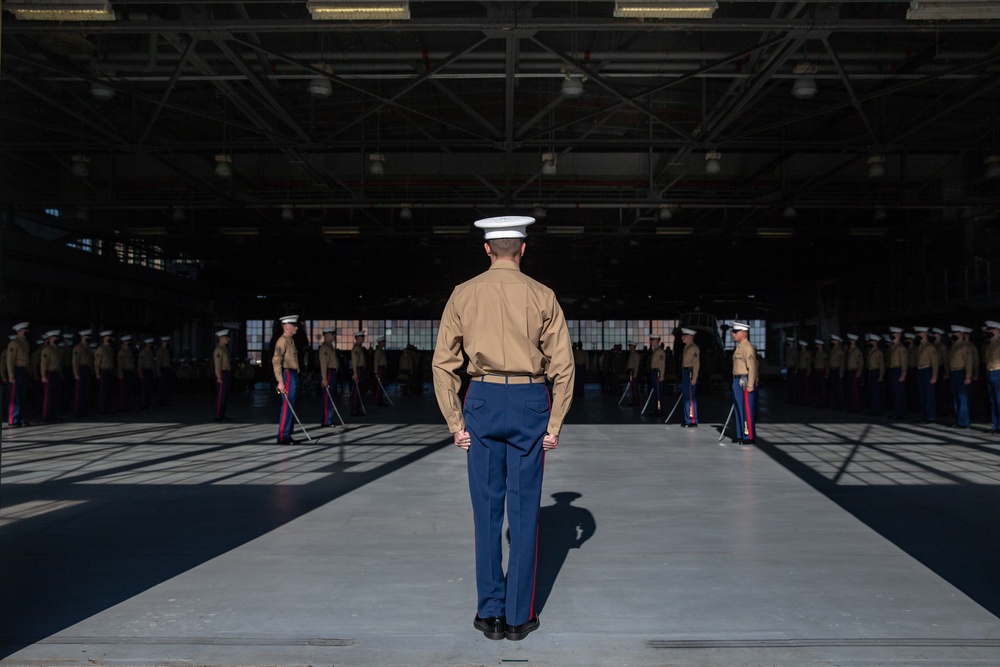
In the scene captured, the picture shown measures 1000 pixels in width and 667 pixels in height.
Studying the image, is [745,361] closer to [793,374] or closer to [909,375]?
[909,375]

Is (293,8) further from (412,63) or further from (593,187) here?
(593,187)

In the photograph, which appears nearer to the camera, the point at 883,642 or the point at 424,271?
the point at 883,642

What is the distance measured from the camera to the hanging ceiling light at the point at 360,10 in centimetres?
832

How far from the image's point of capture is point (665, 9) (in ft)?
27.5

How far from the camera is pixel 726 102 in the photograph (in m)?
15.2

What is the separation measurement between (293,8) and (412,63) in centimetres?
232

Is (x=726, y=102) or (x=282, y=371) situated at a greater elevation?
(x=726, y=102)

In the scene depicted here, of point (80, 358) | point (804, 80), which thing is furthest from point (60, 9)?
point (804, 80)

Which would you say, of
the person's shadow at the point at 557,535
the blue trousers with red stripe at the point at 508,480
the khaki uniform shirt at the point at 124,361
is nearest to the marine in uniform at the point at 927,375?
the person's shadow at the point at 557,535

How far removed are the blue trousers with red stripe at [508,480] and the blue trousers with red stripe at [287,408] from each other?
28.0 feet

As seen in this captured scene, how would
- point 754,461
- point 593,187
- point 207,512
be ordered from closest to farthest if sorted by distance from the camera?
point 207,512
point 754,461
point 593,187

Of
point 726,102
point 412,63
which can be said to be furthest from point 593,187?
point 412,63

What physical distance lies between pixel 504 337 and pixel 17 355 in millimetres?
15585

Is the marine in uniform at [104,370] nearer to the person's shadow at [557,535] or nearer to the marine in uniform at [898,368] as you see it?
the person's shadow at [557,535]
